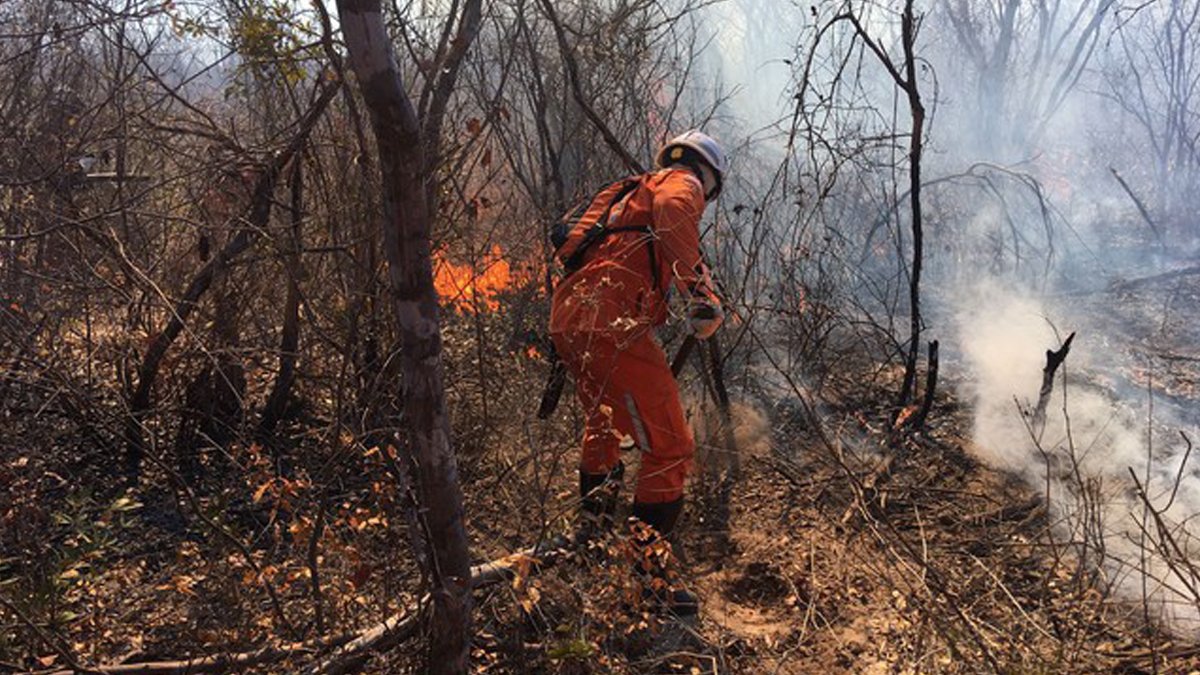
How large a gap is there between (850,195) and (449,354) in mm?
7309

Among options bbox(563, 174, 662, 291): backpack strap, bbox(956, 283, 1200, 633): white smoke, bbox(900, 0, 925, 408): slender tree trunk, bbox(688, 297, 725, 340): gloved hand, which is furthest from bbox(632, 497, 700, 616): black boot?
bbox(900, 0, 925, 408): slender tree trunk

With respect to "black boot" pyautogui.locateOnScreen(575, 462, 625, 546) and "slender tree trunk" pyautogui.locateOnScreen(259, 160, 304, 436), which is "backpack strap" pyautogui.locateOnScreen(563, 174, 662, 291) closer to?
"black boot" pyautogui.locateOnScreen(575, 462, 625, 546)

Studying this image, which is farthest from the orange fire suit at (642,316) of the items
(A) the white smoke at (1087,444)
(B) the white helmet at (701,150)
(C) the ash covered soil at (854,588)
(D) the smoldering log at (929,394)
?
(D) the smoldering log at (929,394)

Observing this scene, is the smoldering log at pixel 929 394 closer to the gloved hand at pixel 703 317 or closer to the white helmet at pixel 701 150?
the white helmet at pixel 701 150

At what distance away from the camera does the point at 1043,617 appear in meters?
3.29

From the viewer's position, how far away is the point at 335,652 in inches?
102

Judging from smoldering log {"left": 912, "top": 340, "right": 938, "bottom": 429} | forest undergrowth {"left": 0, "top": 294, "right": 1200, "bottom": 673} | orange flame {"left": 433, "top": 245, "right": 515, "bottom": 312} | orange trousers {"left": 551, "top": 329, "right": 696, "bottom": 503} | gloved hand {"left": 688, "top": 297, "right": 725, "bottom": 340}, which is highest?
orange flame {"left": 433, "top": 245, "right": 515, "bottom": 312}

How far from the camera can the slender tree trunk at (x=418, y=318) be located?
5.76 ft

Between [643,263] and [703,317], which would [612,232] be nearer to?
[643,263]

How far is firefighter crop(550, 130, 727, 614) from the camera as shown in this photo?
128 inches

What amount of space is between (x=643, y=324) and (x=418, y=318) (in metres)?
1.30

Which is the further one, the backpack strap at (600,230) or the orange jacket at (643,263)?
the backpack strap at (600,230)

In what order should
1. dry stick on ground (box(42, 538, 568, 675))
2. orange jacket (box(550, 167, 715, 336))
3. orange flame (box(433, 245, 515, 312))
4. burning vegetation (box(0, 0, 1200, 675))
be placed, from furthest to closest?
orange flame (box(433, 245, 515, 312)), orange jacket (box(550, 167, 715, 336)), burning vegetation (box(0, 0, 1200, 675)), dry stick on ground (box(42, 538, 568, 675))

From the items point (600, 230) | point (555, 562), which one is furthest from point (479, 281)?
point (555, 562)
